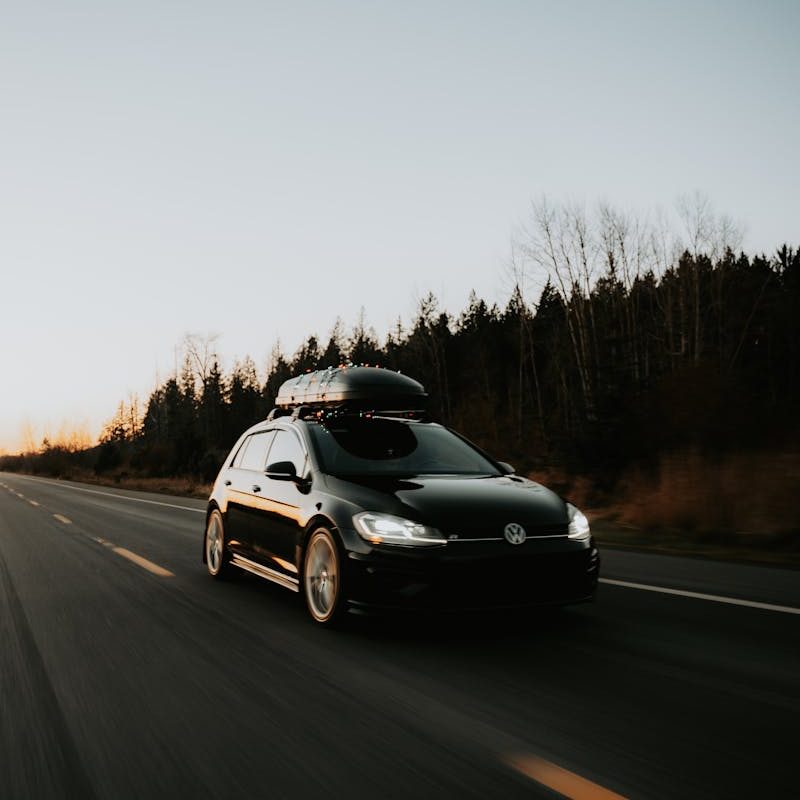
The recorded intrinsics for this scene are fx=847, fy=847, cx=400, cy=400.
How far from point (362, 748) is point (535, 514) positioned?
249 centimetres

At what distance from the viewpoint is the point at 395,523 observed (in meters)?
5.43

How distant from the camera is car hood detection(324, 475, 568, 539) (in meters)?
5.37

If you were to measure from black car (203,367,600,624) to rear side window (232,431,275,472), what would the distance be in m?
0.03

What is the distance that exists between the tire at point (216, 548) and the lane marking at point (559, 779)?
545cm

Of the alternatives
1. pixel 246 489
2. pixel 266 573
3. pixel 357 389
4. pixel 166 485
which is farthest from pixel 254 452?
pixel 166 485

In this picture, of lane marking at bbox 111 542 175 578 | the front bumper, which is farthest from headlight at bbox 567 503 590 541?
lane marking at bbox 111 542 175 578

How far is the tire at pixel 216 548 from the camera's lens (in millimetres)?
8383

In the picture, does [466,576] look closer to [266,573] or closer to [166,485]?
[266,573]

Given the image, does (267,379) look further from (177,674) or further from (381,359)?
(177,674)

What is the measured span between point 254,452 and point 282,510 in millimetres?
1541

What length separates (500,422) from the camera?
32.7 m

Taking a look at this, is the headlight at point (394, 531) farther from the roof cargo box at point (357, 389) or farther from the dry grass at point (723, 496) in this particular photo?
the dry grass at point (723, 496)

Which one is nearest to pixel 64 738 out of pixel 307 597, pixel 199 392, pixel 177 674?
pixel 177 674

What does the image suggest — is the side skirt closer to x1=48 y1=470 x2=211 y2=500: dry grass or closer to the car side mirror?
the car side mirror
